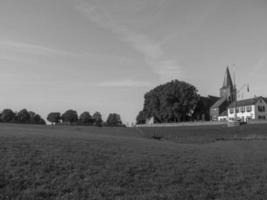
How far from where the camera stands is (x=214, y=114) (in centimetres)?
12381

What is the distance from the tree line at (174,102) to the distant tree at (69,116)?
5331 centimetres

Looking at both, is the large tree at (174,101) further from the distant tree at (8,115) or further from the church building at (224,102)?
the distant tree at (8,115)

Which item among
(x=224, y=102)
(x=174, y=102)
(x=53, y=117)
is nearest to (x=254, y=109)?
(x=174, y=102)

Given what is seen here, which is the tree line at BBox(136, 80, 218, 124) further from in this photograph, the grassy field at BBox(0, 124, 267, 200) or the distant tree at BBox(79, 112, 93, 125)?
the grassy field at BBox(0, 124, 267, 200)

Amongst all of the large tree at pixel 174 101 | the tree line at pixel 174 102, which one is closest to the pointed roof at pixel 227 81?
the tree line at pixel 174 102

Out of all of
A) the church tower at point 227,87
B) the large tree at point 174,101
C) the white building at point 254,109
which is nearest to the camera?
the white building at point 254,109

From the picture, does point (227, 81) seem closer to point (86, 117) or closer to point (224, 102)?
point (224, 102)

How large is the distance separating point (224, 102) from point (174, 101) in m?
31.4

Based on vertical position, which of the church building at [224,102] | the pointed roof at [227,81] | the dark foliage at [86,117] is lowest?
the dark foliage at [86,117]

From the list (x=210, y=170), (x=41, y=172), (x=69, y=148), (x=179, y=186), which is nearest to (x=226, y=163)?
(x=210, y=170)

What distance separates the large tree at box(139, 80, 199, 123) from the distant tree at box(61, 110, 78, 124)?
57.6 metres

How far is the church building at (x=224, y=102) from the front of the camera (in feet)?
397

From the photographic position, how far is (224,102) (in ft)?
411

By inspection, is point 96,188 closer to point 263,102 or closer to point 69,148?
point 69,148
